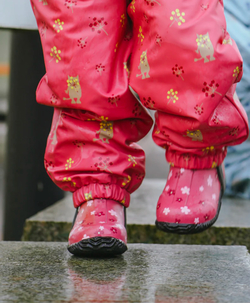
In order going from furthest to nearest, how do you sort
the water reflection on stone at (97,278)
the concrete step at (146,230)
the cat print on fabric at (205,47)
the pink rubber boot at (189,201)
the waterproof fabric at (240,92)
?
the waterproof fabric at (240,92)
the concrete step at (146,230)
the pink rubber boot at (189,201)
the cat print on fabric at (205,47)
the water reflection on stone at (97,278)

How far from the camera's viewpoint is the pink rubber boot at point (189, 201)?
90 centimetres

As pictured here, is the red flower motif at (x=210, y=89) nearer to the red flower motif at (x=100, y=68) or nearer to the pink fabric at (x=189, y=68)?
the pink fabric at (x=189, y=68)

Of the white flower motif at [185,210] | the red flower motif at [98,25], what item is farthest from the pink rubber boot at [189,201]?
the red flower motif at [98,25]

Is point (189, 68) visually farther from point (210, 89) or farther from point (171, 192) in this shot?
point (171, 192)

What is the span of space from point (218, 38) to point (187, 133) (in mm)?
181

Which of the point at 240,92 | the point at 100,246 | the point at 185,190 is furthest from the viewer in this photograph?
the point at 240,92

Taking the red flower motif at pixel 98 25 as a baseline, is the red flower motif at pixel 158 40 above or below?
below

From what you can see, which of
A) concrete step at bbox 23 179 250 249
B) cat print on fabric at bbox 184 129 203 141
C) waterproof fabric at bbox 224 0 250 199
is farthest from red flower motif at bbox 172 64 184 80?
waterproof fabric at bbox 224 0 250 199

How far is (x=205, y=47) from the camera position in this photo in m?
0.80

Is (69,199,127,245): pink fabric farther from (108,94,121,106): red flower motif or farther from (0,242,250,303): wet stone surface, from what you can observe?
(108,94,121,106): red flower motif

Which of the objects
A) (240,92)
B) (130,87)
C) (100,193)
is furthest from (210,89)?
(240,92)

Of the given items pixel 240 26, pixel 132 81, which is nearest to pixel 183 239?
pixel 132 81

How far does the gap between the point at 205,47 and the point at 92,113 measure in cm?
25

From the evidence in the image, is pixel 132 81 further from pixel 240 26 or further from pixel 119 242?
pixel 240 26
